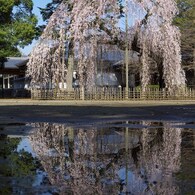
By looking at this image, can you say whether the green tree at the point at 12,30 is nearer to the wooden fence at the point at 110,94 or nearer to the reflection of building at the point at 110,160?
the wooden fence at the point at 110,94

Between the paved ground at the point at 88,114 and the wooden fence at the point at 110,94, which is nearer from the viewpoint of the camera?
the paved ground at the point at 88,114

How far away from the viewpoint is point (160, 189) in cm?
516

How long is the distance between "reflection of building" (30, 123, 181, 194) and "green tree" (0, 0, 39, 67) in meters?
35.2

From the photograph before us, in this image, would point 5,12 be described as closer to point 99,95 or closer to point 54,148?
point 99,95

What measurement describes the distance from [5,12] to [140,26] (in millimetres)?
21927

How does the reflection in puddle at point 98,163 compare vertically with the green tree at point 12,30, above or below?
below

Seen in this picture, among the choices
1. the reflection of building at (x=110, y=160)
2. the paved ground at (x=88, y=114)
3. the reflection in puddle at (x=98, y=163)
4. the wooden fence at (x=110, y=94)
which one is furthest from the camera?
the wooden fence at (x=110, y=94)

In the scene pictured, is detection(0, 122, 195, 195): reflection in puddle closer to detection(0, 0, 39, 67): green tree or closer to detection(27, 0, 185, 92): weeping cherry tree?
detection(27, 0, 185, 92): weeping cherry tree

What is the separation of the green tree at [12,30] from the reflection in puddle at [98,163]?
3567 cm

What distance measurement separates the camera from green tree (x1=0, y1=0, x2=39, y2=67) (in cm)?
4564

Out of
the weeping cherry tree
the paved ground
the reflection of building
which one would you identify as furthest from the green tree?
the reflection of building

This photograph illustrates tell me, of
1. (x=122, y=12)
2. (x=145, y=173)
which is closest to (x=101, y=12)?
(x=122, y=12)

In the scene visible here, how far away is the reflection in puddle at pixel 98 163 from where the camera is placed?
17.4 ft

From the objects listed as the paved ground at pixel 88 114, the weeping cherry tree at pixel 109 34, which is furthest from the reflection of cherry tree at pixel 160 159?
the weeping cherry tree at pixel 109 34
